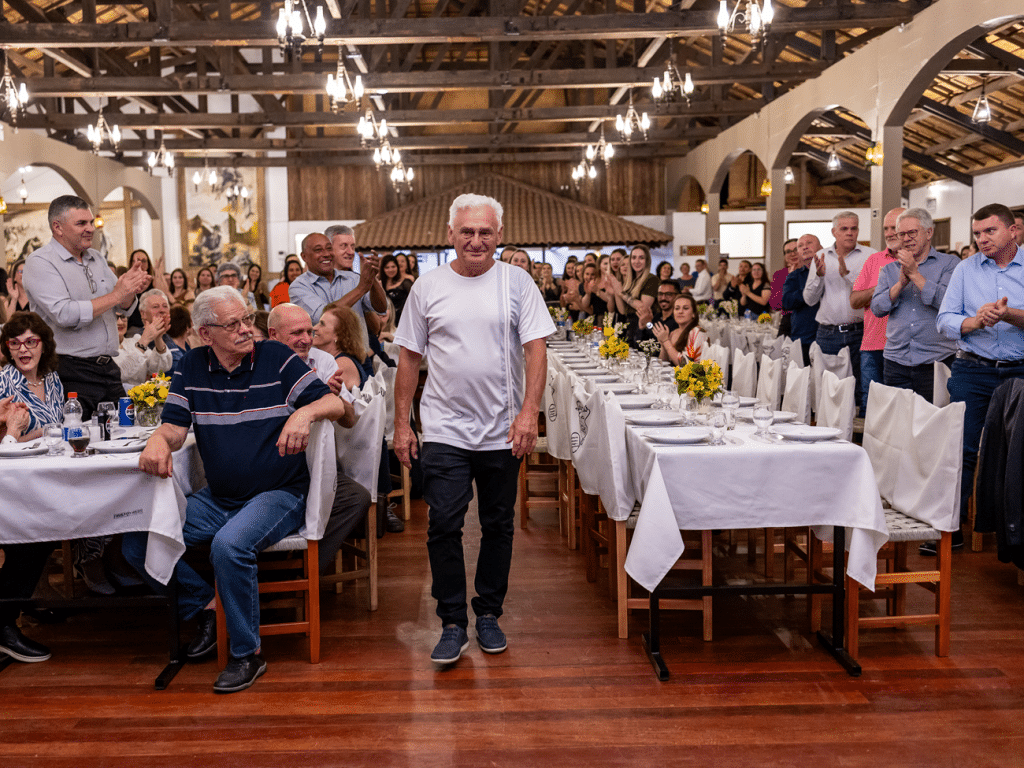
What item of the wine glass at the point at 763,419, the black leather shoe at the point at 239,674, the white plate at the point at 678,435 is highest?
the wine glass at the point at 763,419

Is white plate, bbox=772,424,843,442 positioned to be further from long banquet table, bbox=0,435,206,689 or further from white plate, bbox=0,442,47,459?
white plate, bbox=0,442,47,459

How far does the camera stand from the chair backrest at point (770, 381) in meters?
4.80

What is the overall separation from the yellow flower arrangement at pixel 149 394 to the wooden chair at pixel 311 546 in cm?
83

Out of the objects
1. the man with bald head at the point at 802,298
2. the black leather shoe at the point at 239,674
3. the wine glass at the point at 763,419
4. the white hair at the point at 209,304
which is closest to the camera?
the black leather shoe at the point at 239,674

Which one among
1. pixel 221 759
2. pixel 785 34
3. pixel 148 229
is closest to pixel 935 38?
pixel 785 34

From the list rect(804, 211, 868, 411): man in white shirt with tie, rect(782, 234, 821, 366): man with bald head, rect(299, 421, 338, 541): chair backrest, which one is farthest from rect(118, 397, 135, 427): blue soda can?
rect(782, 234, 821, 366): man with bald head

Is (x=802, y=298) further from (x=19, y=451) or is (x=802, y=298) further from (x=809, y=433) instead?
(x=19, y=451)

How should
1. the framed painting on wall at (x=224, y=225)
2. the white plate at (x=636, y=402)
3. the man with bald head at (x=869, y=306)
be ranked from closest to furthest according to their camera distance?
1. the white plate at (x=636, y=402)
2. the man with bald head at (x=869, y=306)
3. the framed painting on wall at (x=224, y=225)

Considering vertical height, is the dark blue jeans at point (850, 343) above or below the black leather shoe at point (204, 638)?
above

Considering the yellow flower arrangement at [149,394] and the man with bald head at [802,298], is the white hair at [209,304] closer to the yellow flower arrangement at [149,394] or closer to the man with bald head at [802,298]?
the yellow flower arrangement at [149,394]

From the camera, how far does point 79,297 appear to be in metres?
4.29

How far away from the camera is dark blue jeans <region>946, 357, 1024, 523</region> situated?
4.16 m

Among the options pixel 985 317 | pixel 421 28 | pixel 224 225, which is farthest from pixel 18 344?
pixel 224 225

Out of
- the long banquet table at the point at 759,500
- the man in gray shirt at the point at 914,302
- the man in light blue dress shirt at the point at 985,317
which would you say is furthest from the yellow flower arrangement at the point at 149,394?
the man in gray shirt at the point at 914,302
